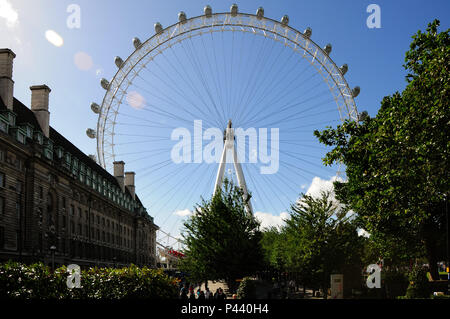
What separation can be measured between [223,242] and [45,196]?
28.3 meters

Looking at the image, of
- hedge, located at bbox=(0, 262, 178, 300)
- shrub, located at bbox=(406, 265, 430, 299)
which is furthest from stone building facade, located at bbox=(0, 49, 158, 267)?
shrub, located at bbox=(406, 265, 430, 299)

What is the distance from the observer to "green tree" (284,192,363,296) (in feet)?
142

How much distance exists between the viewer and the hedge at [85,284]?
797 inches

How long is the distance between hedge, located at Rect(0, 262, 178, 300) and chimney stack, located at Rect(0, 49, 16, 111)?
3876 centimetres

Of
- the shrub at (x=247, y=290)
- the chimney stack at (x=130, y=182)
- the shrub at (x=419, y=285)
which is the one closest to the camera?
the shrub at (x=247, y=290)

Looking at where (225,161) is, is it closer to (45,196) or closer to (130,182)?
(45,196)

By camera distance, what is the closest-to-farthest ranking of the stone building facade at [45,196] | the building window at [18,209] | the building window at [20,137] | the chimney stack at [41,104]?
the stone building facade at [45,196], the building window at [18,209], the building window at [20,137], the chimney stack at [41,104]

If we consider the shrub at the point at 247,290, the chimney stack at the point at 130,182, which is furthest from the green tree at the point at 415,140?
the chimney stack at the point at 130,182

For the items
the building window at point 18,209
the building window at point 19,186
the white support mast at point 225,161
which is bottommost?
the building window at point 18,209

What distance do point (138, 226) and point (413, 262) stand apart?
206ft

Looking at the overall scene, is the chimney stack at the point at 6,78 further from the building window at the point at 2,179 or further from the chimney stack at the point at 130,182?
the chimney stack at the point at 130,182

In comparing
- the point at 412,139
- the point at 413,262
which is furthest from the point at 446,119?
the point at 413,262

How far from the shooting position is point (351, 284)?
4953 cm

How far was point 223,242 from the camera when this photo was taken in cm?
4381
